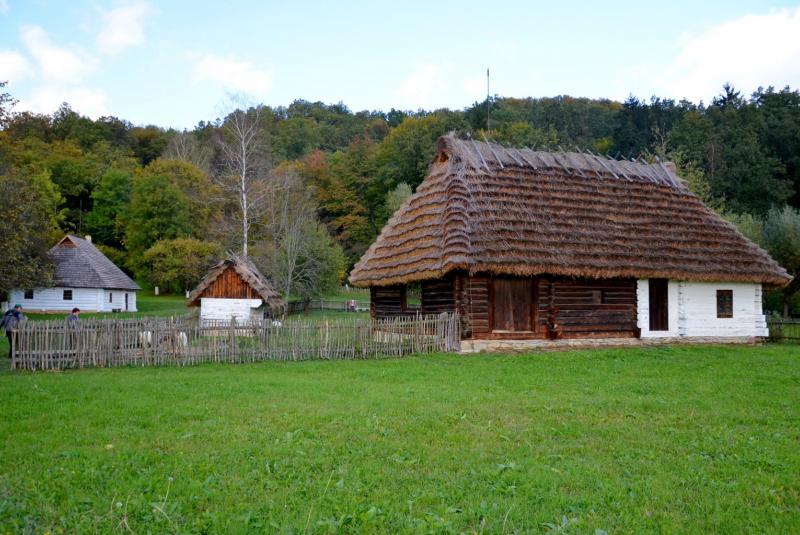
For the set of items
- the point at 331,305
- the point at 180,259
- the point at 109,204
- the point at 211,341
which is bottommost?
the point at 211,341

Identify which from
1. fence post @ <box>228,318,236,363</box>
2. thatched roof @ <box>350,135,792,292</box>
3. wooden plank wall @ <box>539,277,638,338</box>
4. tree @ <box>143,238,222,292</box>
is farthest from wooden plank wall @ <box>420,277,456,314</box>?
tree @ <box>143,238,222,292</box>

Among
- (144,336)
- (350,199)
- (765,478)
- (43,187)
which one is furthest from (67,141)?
(765,478)

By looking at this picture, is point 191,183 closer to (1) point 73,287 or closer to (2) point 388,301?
(1) point 73,287

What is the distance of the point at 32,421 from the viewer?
25.9 feet

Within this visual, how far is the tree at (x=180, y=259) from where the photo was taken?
4781 centimetres

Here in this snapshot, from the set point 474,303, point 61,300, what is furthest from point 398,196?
point 474,303

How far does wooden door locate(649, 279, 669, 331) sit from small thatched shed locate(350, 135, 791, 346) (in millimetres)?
35

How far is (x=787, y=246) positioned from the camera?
1281 inches

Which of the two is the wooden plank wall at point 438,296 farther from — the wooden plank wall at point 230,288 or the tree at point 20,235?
the tree at point 20,235

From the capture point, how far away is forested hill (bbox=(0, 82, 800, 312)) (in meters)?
47.9

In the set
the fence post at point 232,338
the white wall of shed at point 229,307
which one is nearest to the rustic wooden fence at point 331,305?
the white wall of shed at point 229,307

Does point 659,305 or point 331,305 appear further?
point 331,305

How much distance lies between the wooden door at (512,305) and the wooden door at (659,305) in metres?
4.76

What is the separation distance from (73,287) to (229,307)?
20357 millimetres
